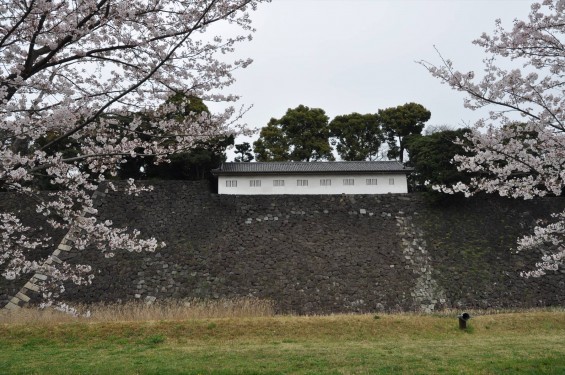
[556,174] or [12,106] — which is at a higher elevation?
[12,106]

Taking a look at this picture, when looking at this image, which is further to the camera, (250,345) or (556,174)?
(250,345)

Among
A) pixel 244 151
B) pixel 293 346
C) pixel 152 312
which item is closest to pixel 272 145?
pixel 244 151

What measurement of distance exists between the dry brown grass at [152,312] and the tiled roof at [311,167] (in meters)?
8.05

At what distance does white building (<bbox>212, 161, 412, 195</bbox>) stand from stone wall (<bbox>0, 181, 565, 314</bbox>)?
2.21m

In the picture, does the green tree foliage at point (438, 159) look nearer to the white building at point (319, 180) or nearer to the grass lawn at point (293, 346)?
the white building at point (319, 180)

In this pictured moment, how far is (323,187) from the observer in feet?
70.1

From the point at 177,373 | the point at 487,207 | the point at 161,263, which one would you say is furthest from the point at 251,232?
the point at 177,373

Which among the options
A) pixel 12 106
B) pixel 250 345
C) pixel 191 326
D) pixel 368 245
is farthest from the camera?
pixel 368 245

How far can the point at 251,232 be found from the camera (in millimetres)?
17250

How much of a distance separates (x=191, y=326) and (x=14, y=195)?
499 inches

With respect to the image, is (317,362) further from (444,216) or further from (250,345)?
(444,216)

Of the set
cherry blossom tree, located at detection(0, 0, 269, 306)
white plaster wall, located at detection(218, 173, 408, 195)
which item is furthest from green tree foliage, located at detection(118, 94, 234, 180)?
cherry blossom tree, located at detection(0, 0, 269, 306)

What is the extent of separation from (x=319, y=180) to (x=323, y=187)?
0.38 metres

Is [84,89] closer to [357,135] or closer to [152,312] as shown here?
[152,312]
